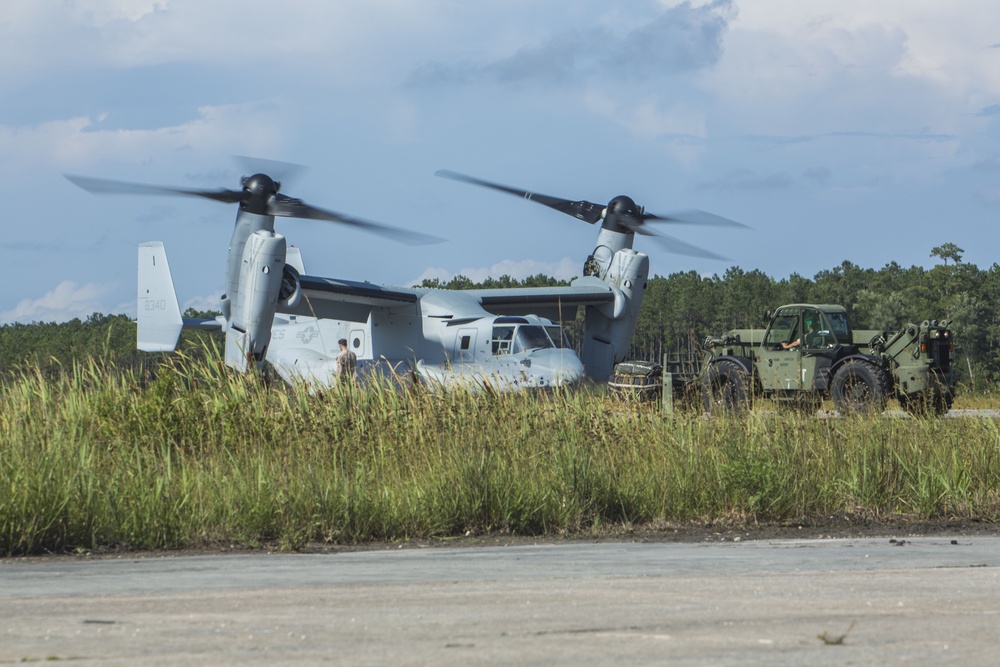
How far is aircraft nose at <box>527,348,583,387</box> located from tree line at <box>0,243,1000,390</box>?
36.6m

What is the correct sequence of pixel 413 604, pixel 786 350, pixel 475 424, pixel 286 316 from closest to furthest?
pixel 413 604
pixel 475 424
pixel 786 350
pixel 286 316

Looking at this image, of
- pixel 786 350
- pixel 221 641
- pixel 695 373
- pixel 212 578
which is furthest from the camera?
pixel 695 373

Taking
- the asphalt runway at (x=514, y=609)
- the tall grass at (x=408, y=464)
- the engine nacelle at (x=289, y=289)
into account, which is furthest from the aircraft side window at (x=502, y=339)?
the asphalt runway at (x=514, y=609)

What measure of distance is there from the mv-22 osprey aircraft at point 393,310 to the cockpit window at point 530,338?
0.08 ft

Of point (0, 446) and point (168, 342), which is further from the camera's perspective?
point (168, 342)

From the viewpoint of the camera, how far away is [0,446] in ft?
28.7

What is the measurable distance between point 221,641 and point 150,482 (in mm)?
4777

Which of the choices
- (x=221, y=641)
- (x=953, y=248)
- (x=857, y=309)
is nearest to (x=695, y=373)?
(x=221, y=641)

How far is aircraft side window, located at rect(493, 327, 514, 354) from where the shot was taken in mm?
23359

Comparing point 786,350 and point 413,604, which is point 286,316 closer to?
point 786,350

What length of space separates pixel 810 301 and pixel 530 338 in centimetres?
6739

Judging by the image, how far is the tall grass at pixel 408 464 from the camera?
7758 mm

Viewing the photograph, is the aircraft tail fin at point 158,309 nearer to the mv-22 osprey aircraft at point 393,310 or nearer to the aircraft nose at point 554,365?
the mv-22 osprey aircraft at point 393,310

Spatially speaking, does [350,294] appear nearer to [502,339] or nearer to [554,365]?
[502,339]
